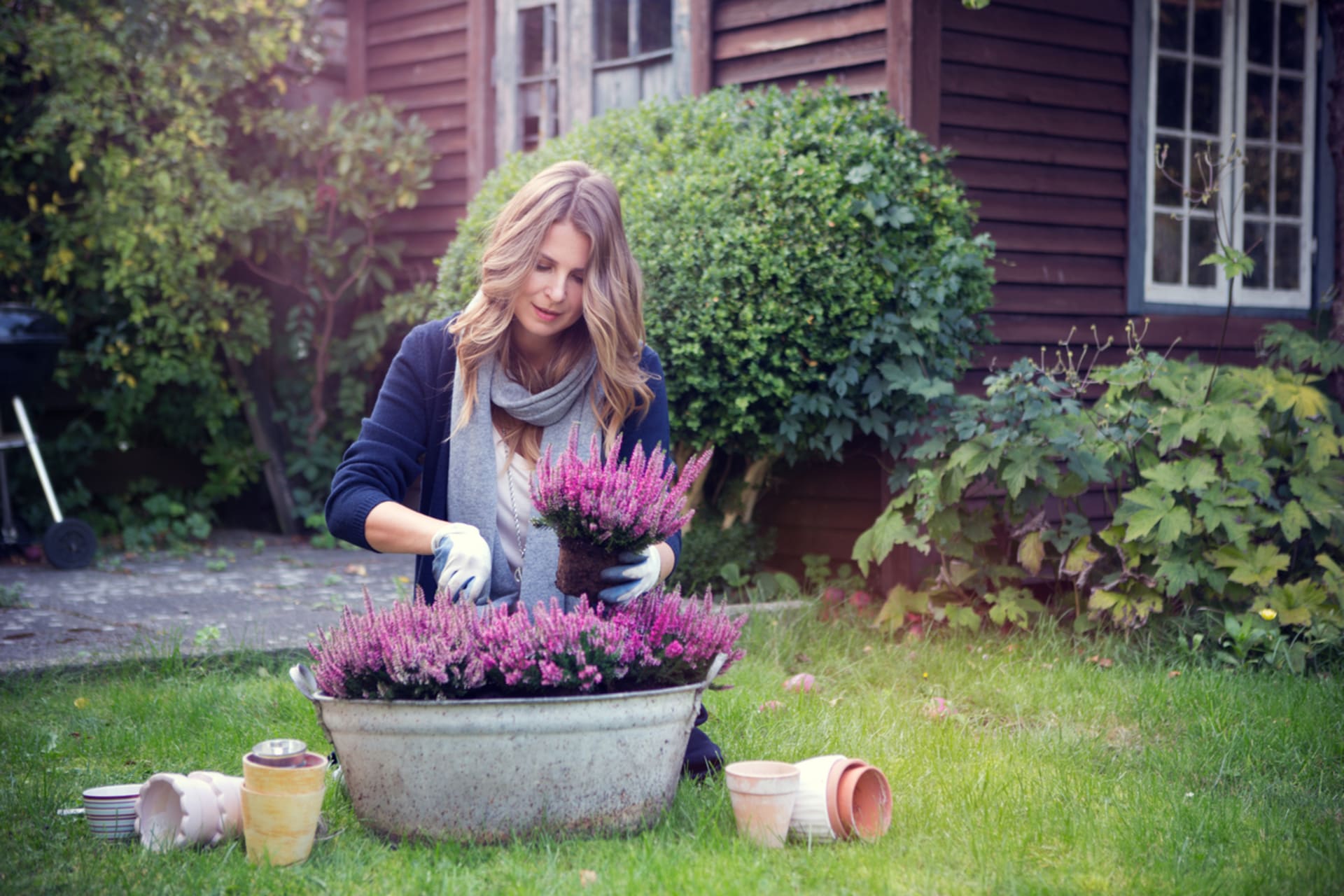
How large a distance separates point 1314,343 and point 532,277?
10.2ft

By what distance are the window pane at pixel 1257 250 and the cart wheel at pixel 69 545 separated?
589 cm

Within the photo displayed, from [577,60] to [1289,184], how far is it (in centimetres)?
389

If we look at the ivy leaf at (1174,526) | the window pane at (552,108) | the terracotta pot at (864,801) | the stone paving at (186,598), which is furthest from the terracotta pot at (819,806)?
the window pane at (552,108)

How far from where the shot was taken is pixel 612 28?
21.6 ft

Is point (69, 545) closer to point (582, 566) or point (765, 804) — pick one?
point (582, 566)

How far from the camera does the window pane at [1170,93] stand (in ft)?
20.2

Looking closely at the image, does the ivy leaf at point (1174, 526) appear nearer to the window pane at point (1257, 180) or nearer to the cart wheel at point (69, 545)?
the window pane at point (1257, 180)

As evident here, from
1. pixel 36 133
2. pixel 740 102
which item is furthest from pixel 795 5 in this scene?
pixel 36 133

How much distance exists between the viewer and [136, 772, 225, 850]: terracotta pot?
7.37 ft

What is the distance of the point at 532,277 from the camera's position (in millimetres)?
2666

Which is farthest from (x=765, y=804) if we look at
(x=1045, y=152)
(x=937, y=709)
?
(x=1045, y=152)

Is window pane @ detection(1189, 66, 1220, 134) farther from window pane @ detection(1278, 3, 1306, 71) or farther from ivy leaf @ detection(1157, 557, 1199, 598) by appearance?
ivy leaf @ detection(1157, 557, 1199, 598)

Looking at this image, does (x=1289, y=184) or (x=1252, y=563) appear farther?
(x=1289, y=184)

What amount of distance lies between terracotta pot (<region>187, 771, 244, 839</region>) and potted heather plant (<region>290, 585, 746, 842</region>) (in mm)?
205
